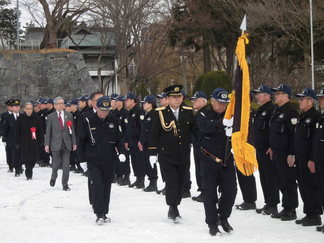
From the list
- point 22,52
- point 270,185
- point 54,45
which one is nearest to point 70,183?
point 270,185

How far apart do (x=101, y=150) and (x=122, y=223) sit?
1197 mm

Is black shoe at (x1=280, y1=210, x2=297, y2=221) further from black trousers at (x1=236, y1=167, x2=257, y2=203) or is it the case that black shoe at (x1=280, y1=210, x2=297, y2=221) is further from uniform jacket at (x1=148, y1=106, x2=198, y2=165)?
uniform jacket at (x1=148, y1=106, x2=198, y2=165)

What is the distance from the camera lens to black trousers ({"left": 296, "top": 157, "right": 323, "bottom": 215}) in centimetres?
868

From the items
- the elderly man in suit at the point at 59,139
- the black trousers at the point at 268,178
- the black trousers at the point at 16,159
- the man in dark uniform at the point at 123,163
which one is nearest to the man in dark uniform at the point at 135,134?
the man in dark uniform at the point at 123,163

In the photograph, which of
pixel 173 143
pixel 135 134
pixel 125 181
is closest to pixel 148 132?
pixel 135 134

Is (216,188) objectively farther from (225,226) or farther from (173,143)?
(173,143)

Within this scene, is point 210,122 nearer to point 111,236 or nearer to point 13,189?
point 111,236

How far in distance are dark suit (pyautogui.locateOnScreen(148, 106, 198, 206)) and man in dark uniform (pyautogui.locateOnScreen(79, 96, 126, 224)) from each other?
663 mm

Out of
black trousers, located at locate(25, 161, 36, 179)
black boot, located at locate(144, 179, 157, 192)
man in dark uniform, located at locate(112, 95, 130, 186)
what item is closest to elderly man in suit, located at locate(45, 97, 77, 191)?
man in dark uniform, located at locate(112, 95, 130, 186)

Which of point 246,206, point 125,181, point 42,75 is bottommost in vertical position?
point 125,181

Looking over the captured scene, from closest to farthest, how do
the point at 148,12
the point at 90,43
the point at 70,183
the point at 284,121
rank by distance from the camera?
the point at 284,121 → the point at 70,183 → the point at 148,12 → the point at 90,43

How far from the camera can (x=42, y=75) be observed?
32.8 meters

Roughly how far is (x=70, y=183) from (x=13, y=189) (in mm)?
1492

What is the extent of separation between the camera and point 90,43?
5953cm
